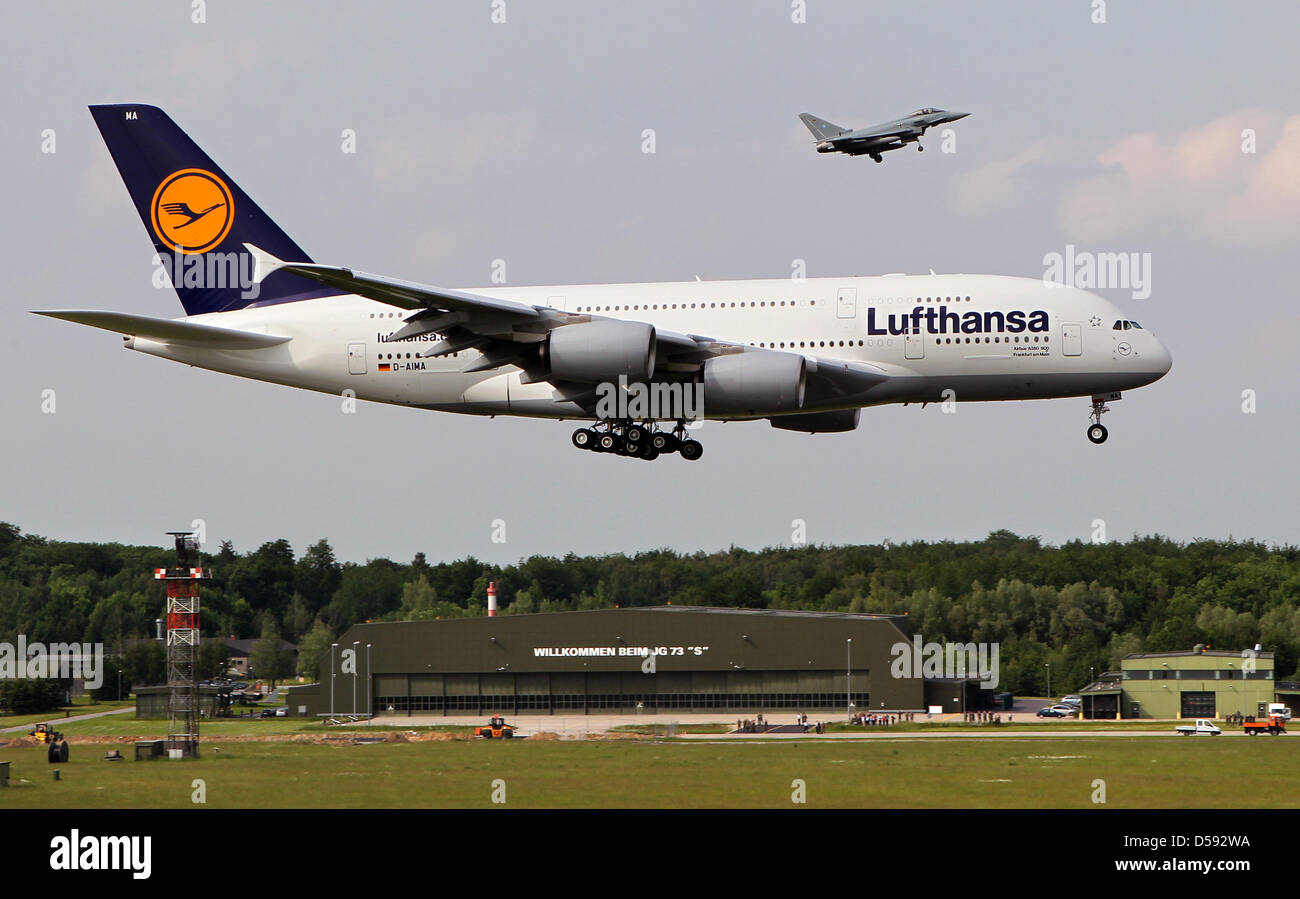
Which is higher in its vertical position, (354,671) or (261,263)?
(261,263)

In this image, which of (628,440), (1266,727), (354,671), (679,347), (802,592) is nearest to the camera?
(679,347)

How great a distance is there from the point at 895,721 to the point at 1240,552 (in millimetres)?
77471

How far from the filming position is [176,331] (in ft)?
154

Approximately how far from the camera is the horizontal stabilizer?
141 feet

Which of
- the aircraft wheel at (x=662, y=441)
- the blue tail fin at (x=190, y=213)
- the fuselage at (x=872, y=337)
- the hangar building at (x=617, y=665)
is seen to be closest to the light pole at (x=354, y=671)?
the hangar building at (x=617, y=665)

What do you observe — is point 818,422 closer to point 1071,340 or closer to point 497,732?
point 1071,340

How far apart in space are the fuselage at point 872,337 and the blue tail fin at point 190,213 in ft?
14.0

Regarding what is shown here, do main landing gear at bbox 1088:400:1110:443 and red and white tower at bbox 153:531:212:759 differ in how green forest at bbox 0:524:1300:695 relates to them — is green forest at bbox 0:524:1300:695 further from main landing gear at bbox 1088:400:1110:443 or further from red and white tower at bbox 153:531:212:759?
main landing gear at bbox 1088:400:1110:443

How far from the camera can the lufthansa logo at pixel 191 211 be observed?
51688 millimetres

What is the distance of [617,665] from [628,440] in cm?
4478

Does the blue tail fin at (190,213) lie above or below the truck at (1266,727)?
above

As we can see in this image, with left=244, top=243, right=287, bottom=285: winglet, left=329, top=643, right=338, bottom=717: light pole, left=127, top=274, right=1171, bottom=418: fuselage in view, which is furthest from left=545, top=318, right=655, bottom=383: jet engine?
left=329, top=643, right=338, bottom=717: light pole

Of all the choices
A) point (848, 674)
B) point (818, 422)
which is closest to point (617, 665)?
point (848, 674)

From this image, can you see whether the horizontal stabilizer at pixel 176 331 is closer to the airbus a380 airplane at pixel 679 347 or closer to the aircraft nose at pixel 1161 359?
the airbus a380 airplane at pixel 679 347
